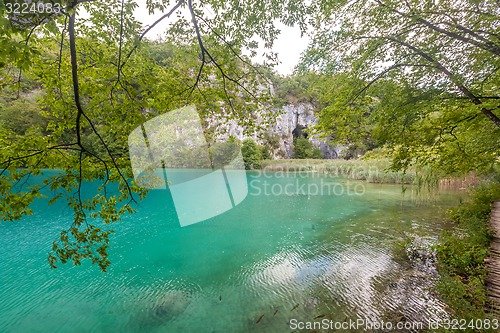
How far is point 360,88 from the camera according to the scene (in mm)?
4672

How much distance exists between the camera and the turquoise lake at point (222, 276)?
13.7ft

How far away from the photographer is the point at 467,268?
4293mm

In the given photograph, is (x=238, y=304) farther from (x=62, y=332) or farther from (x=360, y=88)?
(x=360, y=88)

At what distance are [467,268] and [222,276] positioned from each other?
4950 mm

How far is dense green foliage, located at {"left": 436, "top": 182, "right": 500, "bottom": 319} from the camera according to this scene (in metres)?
3.51

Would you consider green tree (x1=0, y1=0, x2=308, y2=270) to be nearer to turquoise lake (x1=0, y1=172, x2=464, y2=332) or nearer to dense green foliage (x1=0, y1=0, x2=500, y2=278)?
dense green foliage (x1=0, y1=0, x2=500, y2=278)

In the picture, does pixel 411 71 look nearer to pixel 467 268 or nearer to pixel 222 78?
pixel 222 78

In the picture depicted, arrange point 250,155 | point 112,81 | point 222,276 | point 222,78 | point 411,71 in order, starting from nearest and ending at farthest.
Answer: point 112,81
point 222,78
point 411,71
point 222,276
point 250,155

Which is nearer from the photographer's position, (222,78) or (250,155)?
(222,78)

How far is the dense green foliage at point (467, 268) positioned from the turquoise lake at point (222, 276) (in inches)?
15.6

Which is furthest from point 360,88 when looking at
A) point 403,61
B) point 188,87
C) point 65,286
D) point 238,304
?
point 65,286

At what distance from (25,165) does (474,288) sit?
6.74 meters

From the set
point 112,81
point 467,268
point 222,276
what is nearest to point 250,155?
point 222,276

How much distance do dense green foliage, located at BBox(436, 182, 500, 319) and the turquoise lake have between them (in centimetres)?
40
